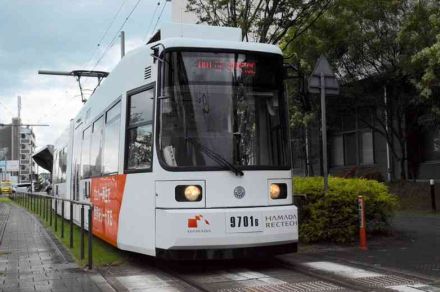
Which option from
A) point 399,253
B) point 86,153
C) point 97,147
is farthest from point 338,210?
point 86,153

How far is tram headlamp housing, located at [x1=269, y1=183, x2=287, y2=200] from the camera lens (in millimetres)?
8594

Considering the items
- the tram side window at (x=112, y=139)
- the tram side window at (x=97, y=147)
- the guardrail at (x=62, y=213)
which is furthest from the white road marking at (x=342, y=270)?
the tram side window at (x=97, y=147)

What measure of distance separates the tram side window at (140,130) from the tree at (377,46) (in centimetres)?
1053

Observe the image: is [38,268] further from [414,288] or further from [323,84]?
[323,84]

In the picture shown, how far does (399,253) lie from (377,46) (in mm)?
12184

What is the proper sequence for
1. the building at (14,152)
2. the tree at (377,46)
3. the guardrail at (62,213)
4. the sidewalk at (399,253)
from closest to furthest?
the sidewalk at (399,253)
the guardrail at (62,213)
the tree at (377,46)
the building at (14,152)

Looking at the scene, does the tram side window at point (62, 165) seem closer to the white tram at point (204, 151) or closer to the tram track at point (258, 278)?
the white tram at point (204, 151)

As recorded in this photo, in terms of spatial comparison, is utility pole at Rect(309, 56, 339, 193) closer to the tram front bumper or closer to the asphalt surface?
the asphalt surface

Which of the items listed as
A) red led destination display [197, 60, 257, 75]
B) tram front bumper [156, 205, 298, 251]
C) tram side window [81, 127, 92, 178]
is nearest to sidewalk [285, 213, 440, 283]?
tram front bumper [156, 205, 298, 251]

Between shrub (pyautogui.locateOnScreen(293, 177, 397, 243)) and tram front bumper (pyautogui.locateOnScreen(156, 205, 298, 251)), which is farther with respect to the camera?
shrub (pyautogui.locateOnScreen(293, 177, 397, 243))

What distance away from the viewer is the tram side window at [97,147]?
11383mm

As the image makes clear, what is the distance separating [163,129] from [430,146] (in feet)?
57.5

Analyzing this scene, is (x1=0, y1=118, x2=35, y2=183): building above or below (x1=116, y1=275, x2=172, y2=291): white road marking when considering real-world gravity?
above

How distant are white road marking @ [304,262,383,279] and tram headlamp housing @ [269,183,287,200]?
1132mm
